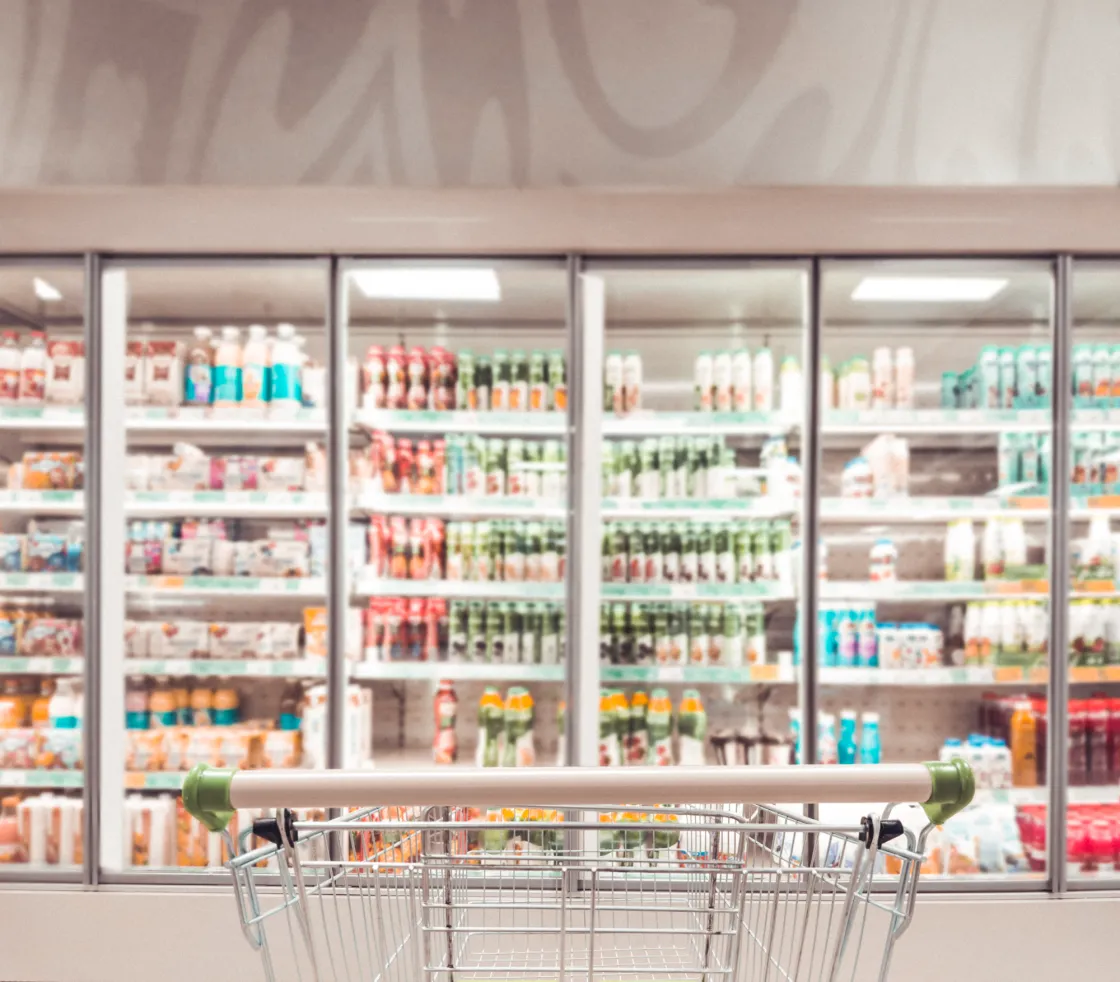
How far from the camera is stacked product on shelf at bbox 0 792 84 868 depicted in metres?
3.02

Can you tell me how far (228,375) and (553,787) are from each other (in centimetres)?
270

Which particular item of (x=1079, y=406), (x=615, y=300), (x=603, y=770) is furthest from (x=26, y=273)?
(x=1079, y=406)

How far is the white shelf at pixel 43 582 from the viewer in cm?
295

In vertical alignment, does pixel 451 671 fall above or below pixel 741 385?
below

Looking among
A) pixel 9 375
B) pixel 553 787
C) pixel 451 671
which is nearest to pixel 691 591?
pixel 451 671

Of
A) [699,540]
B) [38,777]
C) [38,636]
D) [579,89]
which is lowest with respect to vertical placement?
[38,777]

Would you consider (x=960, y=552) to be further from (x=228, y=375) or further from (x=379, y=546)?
(x=228, y=375)

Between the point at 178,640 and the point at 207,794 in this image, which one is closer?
the point at 207,794

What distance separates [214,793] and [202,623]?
8.57 feet

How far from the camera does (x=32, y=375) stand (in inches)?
123

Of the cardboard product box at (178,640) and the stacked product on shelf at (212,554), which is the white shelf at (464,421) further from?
the cardboard product box at (178,640)

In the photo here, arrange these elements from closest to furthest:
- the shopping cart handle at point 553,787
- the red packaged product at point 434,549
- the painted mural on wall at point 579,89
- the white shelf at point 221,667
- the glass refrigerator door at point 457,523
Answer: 1. the shopping cart handle at point 553,787
2. the painted mural on wall at point 579,89
3. the white shelf at point 221,667
4. the glass refrigerator door at point 457,523
5. the red packaged product at point 434,549

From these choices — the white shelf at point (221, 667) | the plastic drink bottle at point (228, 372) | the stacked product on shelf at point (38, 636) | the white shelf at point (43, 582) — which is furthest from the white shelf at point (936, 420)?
the stacked product on shelf at point (38, 636)

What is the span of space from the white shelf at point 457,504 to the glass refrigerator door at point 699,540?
0.74ft
